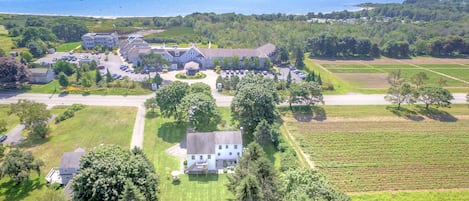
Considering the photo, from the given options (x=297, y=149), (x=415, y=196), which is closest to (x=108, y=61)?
(x=297, y=149)

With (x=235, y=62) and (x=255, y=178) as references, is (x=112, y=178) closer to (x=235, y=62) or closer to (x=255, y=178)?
(x=255, y=178)

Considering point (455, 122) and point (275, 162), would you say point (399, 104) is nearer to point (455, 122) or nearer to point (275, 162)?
point (455, 122)

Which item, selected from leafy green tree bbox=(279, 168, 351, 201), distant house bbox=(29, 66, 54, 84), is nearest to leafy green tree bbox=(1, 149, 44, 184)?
leafy green tree bbox=(279, 168, 351, 201)

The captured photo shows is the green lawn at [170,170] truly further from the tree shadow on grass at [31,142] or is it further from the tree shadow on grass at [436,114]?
the tree shadow on grass at [436,114]

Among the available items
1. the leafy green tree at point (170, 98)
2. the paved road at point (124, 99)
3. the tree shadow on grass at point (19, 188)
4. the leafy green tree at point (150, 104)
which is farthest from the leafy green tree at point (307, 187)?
the paved road at point (124, 99)

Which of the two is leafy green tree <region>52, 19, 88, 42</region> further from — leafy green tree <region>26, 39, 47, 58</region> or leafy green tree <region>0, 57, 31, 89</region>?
leafy green tree <region>0, 57, 31, 89</region>

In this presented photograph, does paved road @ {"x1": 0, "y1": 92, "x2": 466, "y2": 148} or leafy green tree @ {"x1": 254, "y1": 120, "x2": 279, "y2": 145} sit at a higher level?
paved road @ {"x1": 0, "y1": 92, "x2": 466, "y2": 148}

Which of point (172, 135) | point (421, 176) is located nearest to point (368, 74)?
point (421, 176)
